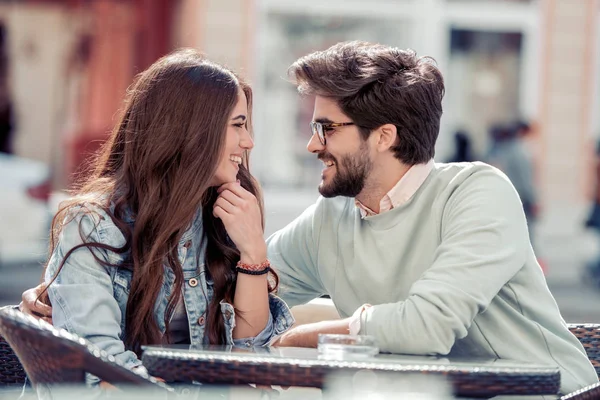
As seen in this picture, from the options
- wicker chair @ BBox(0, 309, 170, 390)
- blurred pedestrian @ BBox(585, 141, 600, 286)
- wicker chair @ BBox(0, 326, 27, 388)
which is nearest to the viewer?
wicker chair @ BBox(0, 309, 170, 390)

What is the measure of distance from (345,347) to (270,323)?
2.40 feet

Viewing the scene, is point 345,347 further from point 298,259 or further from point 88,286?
point 298,259

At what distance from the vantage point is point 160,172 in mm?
2965

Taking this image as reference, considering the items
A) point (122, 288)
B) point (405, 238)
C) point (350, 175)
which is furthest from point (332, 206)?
point (122, 288)

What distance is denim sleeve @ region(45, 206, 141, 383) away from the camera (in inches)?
105

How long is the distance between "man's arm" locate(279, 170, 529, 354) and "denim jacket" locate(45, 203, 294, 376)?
0.95ft

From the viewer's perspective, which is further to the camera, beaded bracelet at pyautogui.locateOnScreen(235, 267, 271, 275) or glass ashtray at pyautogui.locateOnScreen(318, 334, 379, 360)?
beaded bracelet at pyautogui.locateOnScreen(235, 267, 271, 275)

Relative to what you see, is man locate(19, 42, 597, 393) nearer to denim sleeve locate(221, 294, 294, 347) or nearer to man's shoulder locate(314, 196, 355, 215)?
man's shoulder locate(314, 196, 355, 215)

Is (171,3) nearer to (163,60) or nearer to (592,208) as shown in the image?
(592,208)

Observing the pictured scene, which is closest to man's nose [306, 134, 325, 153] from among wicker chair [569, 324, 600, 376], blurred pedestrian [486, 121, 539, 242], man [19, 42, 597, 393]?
man [19, 42, 597, 393]

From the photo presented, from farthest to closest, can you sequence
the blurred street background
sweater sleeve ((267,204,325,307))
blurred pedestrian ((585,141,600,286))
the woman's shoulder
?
the blurred street background, blurred pedestrian ((585,141,600,286)), sweater sleeve ((267,204,325,307)), the woman's shoulder

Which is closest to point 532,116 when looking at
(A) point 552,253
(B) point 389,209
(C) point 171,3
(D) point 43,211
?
(A) point 552,253

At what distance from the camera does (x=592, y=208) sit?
1069cm

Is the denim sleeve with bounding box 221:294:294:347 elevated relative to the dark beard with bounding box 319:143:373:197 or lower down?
lower down
